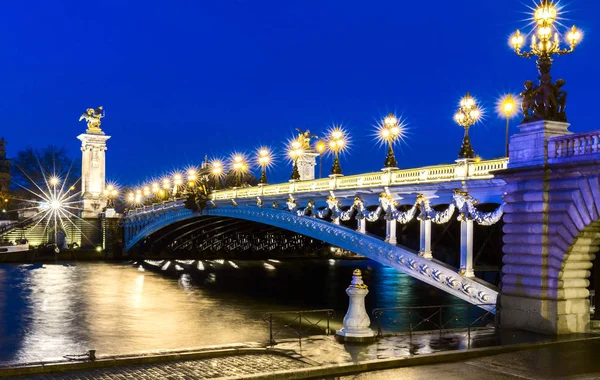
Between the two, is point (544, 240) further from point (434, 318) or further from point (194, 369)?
point (434, 318)

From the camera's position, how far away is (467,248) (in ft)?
78.6

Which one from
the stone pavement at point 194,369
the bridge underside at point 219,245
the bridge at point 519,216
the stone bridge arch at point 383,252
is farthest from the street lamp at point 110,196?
the stone pavement at point 194,369

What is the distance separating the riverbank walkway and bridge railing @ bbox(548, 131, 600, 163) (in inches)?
179

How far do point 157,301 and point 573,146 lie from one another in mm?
26916

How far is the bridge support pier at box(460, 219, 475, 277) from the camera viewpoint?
938 inches

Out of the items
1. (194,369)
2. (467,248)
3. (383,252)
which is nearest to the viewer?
(194,369)

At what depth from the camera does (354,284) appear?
56.3 ft

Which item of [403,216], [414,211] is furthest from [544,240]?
[403,216]

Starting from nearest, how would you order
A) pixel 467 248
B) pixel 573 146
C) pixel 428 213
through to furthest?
1. pixel 573 146
2. pixel 467 248
3. pixel 428 213

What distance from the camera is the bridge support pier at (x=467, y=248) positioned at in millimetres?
23828

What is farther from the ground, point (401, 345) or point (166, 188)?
point (166, 188)

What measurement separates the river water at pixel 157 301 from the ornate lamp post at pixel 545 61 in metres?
11.8

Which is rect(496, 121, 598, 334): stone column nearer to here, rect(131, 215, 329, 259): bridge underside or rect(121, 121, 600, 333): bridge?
rect(121, 121, 600, 333): bridge

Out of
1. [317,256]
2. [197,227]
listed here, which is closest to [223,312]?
[197,227]
